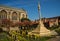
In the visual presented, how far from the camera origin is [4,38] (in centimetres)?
562

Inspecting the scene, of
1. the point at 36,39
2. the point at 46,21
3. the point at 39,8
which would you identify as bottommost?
the point at 36,39

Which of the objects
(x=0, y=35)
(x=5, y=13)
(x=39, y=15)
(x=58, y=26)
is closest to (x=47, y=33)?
(x=39, y=15)

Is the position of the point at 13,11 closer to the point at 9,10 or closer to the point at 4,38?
the point at 9,10

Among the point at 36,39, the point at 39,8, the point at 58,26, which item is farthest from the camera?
the point at 58,26

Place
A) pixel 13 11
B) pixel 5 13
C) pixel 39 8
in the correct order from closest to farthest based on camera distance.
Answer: pixel 39 8, pixel 5 13, pixel 13 11

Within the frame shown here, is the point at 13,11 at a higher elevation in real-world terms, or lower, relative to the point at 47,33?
higher

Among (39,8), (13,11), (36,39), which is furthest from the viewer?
(13,11)

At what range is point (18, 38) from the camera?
5.72 meters

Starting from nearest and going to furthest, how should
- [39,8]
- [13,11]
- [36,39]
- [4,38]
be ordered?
[4,38], [36,39], [39,8], [13,11]

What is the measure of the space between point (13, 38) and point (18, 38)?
17cm

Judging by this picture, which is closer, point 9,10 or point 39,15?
point 39,15

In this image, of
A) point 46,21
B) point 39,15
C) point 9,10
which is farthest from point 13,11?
point 39,15

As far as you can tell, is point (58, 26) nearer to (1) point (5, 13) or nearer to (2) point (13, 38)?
(2) point (13, 38)

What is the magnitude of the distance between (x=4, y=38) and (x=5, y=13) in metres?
8.02
